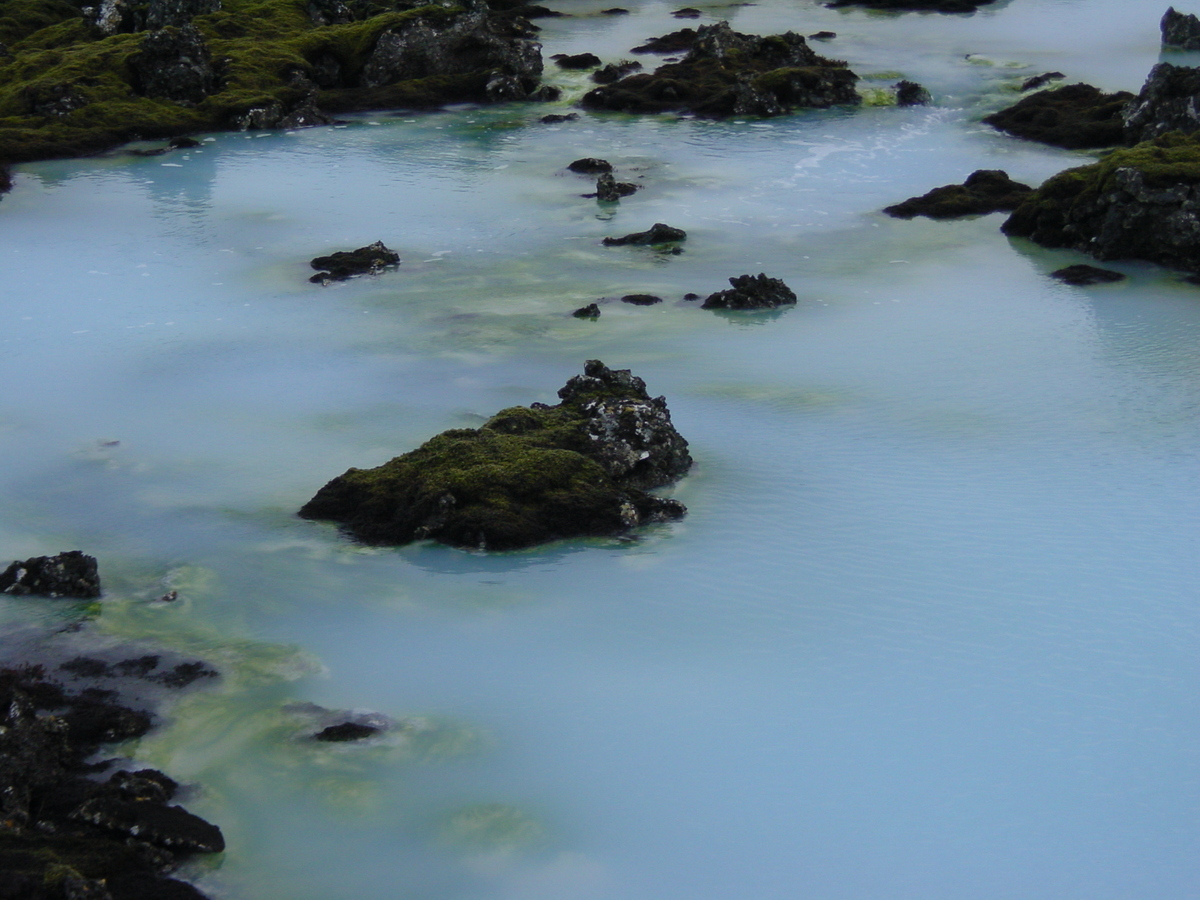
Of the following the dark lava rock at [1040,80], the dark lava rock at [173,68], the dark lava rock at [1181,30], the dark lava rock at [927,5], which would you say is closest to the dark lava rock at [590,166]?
the dark lava rock at [173,68]

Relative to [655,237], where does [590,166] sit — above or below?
above

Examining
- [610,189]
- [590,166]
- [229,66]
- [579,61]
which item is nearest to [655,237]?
[610,189]

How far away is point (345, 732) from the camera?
9867 millimetres

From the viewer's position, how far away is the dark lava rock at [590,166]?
92.6 ft

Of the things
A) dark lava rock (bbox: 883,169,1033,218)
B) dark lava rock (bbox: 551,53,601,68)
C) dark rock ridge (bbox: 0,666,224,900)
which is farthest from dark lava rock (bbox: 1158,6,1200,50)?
dark rock ridge (bbox: 0,666,224,900)

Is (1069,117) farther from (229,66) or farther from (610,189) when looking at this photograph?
(229,66)

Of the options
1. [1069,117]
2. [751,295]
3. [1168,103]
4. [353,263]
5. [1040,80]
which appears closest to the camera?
[751,295]

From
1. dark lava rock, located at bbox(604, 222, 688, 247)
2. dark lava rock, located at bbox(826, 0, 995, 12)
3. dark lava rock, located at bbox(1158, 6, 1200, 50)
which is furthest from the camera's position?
dark lava rock, located at bbox(826, 0, 995, 12)

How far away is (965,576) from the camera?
12.1 metres

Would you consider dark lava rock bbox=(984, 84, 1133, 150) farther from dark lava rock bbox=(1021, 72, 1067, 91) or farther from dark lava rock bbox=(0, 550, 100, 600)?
dark lava rock bbox=(0, 550, 100, 600)

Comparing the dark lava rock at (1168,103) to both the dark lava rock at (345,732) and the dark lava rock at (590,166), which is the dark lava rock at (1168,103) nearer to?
the dark lava rock at (590,166)

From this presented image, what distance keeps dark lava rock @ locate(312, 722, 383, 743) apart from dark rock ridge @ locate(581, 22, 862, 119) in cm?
2635

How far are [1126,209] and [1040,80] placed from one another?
Result: 46.8 ft

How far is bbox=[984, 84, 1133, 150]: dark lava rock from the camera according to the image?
29547mm
